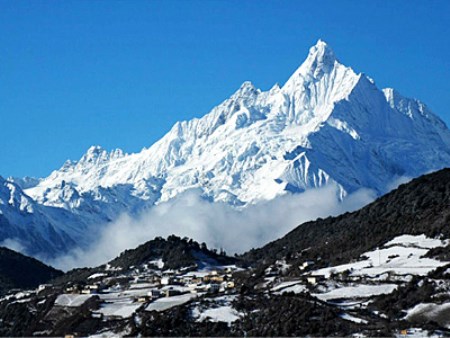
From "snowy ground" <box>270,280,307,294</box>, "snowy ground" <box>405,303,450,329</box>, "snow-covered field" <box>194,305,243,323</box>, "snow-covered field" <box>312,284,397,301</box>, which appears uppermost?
"snowy ground" <box>270,280,307,294</box>

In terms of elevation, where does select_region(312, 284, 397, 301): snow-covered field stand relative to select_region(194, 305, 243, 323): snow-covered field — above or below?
above

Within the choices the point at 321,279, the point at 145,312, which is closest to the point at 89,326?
the point at 145,312

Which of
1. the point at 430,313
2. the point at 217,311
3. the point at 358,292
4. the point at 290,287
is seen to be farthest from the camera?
the point at 290,287

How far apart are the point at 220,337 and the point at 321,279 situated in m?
38.0

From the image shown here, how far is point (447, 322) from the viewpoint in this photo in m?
147

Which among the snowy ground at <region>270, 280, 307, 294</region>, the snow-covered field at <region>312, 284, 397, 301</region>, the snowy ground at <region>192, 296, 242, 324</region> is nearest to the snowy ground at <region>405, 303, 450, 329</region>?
the snow-covered field at <region>312, 284, 397, 301</region>

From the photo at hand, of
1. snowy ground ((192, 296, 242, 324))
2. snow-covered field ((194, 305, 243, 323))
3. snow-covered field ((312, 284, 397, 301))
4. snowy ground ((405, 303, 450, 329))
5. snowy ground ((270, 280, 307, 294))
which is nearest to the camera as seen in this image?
snowy ground ((405, 303, 450, 329))

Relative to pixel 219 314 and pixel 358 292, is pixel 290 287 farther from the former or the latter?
pixel 219 314

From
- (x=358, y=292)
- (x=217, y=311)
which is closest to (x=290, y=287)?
(x=358, y=292)

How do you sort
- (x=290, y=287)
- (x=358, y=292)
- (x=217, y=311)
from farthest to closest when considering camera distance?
(x=290, y=287), (x=358, y=292), (x=217, y=311)

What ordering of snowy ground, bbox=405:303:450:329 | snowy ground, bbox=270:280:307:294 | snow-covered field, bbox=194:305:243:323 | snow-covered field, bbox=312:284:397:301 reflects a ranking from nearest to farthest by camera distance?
snowy ground, bbox=405:303:450:329, snow-covered field, bbox=194:305:243:323, snow-covered field, bbox=312:284:397:301, snowy ground, bbox=270:280:307:294

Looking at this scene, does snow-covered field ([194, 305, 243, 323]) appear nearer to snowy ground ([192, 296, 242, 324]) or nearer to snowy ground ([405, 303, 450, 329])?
snowy ground ([192, 296, 242, 324])

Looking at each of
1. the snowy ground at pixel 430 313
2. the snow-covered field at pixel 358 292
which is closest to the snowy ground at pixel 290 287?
the snow-covered field at pixel 358 292

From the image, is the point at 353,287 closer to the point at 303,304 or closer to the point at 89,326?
the point at 303,304
